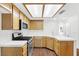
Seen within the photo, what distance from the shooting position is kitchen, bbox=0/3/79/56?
328 centimetres

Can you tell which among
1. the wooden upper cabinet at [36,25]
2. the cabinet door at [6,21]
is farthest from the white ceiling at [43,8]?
the wooden upper cabinet at [36,25]

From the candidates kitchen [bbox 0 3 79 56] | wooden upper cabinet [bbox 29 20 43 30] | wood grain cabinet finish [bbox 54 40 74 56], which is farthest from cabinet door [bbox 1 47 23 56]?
wooden upper cabinet [bbox 29 20 43 30]

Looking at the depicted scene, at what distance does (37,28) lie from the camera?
32.0ft

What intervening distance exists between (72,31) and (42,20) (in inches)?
176

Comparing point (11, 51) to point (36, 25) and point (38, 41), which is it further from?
point (36, 25)

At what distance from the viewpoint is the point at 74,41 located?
4867 mm

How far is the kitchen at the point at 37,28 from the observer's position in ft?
10.8

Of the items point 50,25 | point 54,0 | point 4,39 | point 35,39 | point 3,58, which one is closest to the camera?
point 3,58

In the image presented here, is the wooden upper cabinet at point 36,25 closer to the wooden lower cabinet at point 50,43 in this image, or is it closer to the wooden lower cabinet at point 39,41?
the wooden lower cabinet at point 39,41

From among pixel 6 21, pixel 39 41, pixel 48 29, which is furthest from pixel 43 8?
pixel 48 29

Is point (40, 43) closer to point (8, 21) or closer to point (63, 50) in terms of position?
point (63, 50)

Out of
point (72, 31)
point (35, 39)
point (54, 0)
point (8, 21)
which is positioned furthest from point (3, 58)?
point (35, 39)

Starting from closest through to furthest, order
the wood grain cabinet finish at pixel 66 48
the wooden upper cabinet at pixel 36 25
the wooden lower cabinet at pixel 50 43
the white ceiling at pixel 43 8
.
→ the white ceiling at pixel 43 8, the wood grain cabinet finish at pixel 66 48, the wooden lower cabinet at pixel 50 43, the wooden upper cabinet at pixel 36 25

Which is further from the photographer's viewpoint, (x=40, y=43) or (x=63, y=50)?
(x=40, y=43)
